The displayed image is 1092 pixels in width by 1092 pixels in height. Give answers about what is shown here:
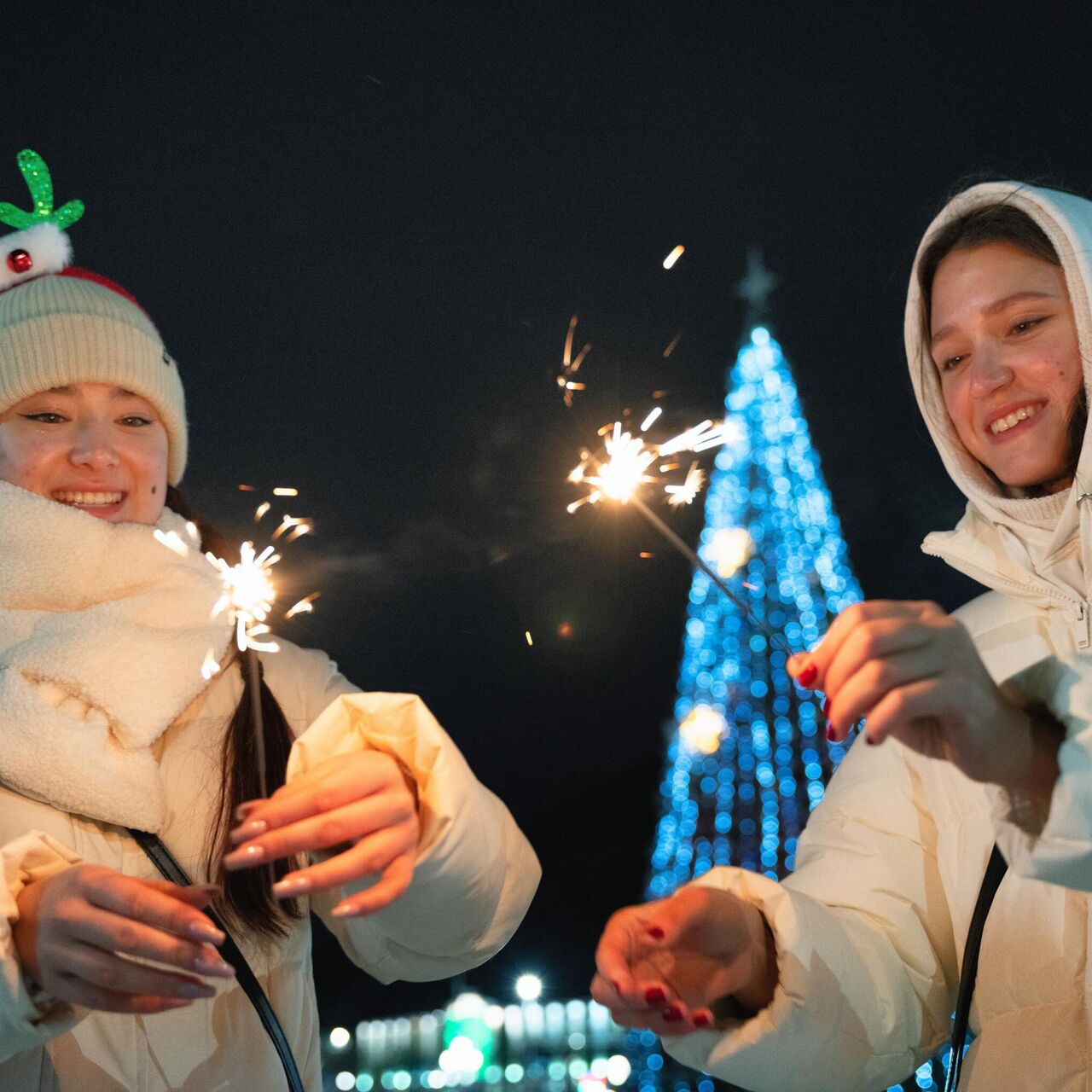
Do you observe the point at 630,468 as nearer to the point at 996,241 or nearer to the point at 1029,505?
the point at 1029,505

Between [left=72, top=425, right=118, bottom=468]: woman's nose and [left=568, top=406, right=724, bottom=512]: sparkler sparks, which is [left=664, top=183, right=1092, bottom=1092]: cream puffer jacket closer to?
[left=568, top=406, right=724, bottom=512]: sparkler sparks

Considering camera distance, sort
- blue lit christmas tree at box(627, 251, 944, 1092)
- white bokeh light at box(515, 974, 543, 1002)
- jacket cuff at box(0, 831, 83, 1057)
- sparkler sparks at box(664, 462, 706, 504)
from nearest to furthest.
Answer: jacket cuff at box(0, 831, 83, 1057)
sparkler sparks at box(664, 462, 706, 504)
blue lit christmas tree at box(627, 251, 944, 1092)
white bokeh light at box(515, 974, 543, 1002)

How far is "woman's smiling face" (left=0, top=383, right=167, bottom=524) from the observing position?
2.48 m

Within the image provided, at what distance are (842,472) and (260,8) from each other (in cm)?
735

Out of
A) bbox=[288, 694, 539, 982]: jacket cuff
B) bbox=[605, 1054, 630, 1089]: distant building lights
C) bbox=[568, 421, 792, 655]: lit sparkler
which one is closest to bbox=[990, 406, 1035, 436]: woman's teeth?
bbox=[568, 421, 792, 655]: lit sparkler

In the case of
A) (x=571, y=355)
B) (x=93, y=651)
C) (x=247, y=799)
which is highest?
(x=571, y=355)

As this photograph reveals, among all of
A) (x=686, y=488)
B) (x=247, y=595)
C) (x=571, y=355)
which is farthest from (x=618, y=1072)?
(x=247, y=595)

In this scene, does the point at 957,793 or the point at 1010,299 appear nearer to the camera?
the point at 957,793

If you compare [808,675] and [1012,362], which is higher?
[1012,362]

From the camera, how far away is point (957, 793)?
7.50ft

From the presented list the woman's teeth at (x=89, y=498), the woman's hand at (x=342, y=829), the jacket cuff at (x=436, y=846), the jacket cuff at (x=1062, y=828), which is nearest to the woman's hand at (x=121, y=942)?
the woman's hand at (x=342, y=829)

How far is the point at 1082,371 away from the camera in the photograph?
2324 millimetres

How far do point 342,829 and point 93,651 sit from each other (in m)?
0.88

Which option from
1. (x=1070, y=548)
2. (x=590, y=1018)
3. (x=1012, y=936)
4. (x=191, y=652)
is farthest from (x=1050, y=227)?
(x=590, y=1018)
